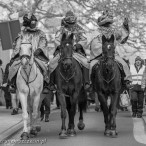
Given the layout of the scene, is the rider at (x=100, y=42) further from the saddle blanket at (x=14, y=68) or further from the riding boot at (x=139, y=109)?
the riding boot at (x=139, y=109)

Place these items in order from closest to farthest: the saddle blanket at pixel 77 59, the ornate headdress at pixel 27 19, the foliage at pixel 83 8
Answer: the saddle blanket at pixel 77 59 → the ornate headdress at pixel 27 19 → the foliage at pixel 83 8

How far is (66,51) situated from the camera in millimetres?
15984

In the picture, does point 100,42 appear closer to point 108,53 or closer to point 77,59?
point 77,59

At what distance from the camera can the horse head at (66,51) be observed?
1595 cm

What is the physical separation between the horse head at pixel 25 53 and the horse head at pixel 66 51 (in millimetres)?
778

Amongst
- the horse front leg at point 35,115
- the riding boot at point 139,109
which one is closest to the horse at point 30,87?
the horse front leg at point 35,115

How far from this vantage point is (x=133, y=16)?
3691 centimetres

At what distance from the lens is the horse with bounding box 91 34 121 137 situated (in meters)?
16.2

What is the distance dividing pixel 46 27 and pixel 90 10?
2.48 m

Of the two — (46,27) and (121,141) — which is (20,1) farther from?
(121,141)

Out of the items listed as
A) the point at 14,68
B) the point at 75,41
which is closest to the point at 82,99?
the point at 75,41

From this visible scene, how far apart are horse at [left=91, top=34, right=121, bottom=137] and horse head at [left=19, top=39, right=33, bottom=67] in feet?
5.81

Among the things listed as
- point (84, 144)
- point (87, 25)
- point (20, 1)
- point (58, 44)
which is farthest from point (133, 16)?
point (84, 144)

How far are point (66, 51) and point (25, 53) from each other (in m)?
1.00
